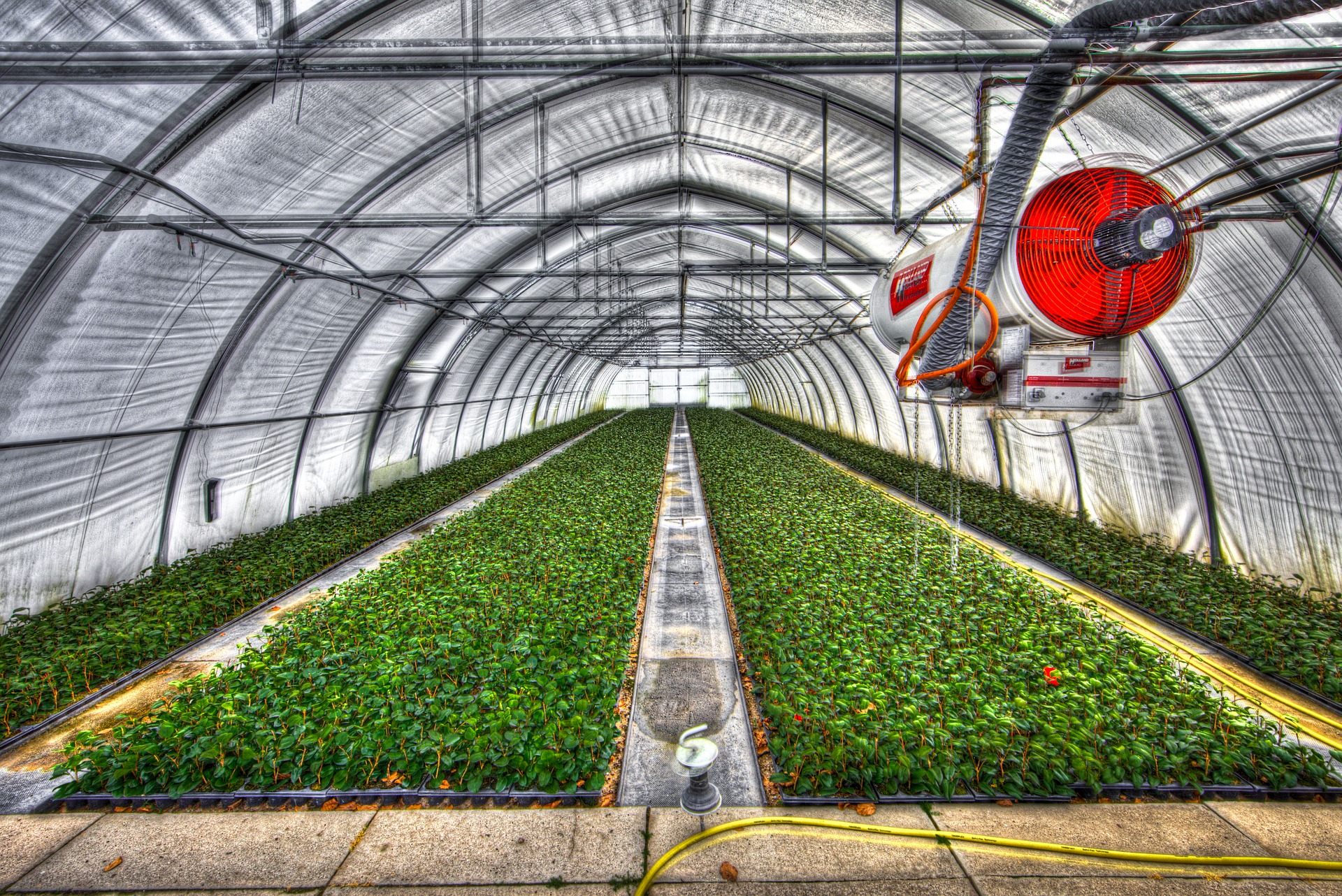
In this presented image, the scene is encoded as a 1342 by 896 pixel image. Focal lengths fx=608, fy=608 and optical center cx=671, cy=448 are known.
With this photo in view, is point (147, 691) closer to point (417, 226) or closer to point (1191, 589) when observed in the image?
point (417, 226)

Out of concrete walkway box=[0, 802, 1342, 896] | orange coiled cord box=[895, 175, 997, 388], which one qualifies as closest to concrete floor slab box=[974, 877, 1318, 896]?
concrete walkway box=[0, 802, 1342, 896]

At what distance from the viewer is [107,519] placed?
8.06 meters

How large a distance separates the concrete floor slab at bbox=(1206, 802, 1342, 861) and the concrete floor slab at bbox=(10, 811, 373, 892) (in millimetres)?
5689

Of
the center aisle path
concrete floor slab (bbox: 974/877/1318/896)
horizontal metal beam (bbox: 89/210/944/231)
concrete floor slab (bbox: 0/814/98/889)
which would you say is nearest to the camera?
concrete floor slab (bbox: 974/877/1318/896)

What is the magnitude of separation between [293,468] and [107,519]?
4.18 metres

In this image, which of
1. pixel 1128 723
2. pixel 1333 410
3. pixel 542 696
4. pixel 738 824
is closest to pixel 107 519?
pixel 542 696

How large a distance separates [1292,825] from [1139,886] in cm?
141

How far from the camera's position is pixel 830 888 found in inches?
135

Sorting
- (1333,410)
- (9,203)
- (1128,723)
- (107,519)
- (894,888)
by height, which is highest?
(9,203)

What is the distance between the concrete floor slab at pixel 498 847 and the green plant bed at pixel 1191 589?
6.41 meters

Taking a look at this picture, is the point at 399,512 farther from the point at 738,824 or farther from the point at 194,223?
the point at 738,824

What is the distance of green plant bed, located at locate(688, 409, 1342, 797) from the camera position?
417cm

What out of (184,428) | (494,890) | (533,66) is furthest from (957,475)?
(184,428)

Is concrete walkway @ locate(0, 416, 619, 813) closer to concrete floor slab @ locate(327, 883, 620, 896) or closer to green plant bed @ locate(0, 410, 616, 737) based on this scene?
green plant bed @ locate(0, 410, 616, 737)
